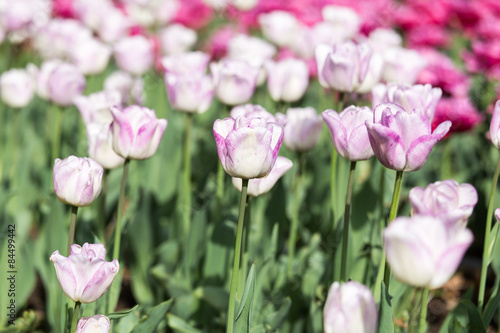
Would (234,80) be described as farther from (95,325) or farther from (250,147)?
(95,325)

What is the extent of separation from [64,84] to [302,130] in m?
0.78

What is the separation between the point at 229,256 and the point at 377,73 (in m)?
0.60

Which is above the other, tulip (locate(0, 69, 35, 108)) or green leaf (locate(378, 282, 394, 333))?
tulip (locate(0, 69, 35, 108))

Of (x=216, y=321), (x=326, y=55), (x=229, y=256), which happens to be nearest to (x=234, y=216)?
(x=229, y=256)

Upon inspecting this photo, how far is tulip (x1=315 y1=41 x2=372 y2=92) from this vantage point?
143 cm

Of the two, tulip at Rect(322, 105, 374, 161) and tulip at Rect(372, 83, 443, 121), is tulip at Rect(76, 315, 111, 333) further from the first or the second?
tulip at Rect(372, 83, 443, 121)

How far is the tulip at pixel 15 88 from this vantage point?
1956mm

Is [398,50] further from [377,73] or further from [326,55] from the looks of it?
[326,55]

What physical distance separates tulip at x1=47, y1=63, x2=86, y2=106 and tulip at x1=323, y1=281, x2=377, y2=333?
1.28 m

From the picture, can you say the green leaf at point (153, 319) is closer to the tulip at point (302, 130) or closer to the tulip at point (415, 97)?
the tulip at point (302, 130)

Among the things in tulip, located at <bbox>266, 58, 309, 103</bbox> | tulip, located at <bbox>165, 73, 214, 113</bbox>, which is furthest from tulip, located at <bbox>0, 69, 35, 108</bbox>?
tulip, located at <bbox>266, 58, 309, 103</bbox>

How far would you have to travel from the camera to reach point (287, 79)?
5.91 feet

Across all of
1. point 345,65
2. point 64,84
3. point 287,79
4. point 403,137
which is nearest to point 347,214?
point 403,137

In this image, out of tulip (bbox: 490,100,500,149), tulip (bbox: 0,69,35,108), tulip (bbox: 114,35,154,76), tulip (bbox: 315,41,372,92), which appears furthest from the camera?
tulip (bbox: 114,35,154,76)
